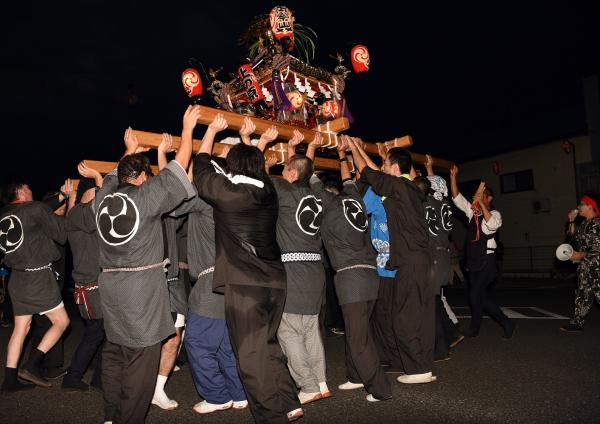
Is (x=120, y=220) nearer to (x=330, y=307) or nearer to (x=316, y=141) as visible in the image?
(x=316, y=141)

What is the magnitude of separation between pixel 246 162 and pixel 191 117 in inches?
21.3

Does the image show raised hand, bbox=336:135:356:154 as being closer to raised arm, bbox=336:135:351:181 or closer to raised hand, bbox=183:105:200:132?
raised arm, bbox=336:135:351:181

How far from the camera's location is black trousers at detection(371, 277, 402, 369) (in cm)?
466

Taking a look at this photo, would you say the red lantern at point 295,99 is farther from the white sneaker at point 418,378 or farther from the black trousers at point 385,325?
the white sneaker at point 418,378

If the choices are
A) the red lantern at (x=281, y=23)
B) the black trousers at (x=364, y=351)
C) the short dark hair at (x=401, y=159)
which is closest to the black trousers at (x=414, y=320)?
the black trousers at (x=364, y=351)

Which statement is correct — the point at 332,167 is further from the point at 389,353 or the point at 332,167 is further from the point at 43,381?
the point at 43,381

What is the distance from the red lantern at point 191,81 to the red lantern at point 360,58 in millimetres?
2732

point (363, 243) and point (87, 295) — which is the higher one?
point (363, 243)

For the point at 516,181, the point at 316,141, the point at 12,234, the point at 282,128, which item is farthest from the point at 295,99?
the point at 516,181

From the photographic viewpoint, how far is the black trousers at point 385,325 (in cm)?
466

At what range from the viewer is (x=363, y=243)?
4.31 meters

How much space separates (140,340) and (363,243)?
2.24 m

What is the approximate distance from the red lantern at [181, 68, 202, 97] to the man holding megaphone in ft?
21.7

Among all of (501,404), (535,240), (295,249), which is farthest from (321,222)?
(535,240)
